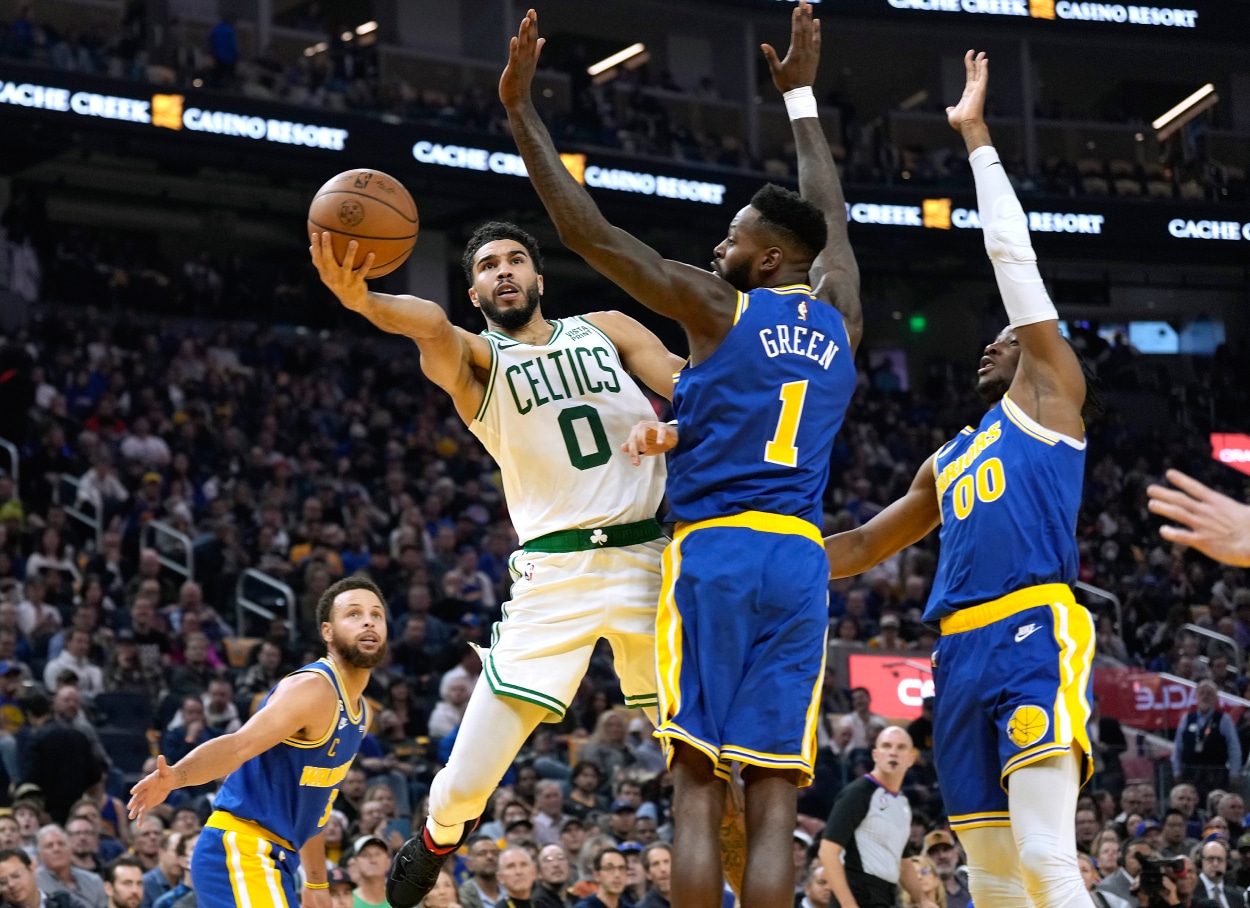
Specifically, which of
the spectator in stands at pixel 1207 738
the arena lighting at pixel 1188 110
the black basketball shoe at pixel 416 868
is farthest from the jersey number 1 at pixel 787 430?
the arena lighting at pixel 1188 110

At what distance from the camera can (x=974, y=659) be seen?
18.6ft

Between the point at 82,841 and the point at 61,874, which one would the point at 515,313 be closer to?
the point at 61,874

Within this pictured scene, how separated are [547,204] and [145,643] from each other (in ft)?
32.5

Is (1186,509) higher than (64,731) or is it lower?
higher

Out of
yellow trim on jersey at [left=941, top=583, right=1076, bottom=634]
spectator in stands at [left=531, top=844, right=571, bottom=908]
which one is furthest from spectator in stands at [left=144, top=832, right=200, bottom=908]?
yellow trim on jersey at [left=941, top=583, right=1076, bottom=634]

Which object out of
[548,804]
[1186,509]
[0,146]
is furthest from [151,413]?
[1186,509]

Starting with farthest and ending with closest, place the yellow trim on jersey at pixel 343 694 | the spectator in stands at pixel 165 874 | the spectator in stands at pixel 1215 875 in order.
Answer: the spectator in stands at pixel 1215 875, the spectator in stands at pixel 165 874, the yellow trim on jersey at pixel 343 694

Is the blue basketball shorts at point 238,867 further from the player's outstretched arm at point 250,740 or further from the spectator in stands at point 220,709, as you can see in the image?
the spectator in stands at point 220,709

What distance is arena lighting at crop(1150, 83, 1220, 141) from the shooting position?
3309cm

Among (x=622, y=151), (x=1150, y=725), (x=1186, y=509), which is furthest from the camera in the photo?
(x=622, y=151)

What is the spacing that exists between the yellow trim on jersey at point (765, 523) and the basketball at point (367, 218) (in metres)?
1.48

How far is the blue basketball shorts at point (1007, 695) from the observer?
5477 mm

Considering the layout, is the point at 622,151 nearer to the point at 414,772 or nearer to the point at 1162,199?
the point at 1162,199

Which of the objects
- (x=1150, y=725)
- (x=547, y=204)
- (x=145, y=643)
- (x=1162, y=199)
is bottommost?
(x=1150, y=725)
